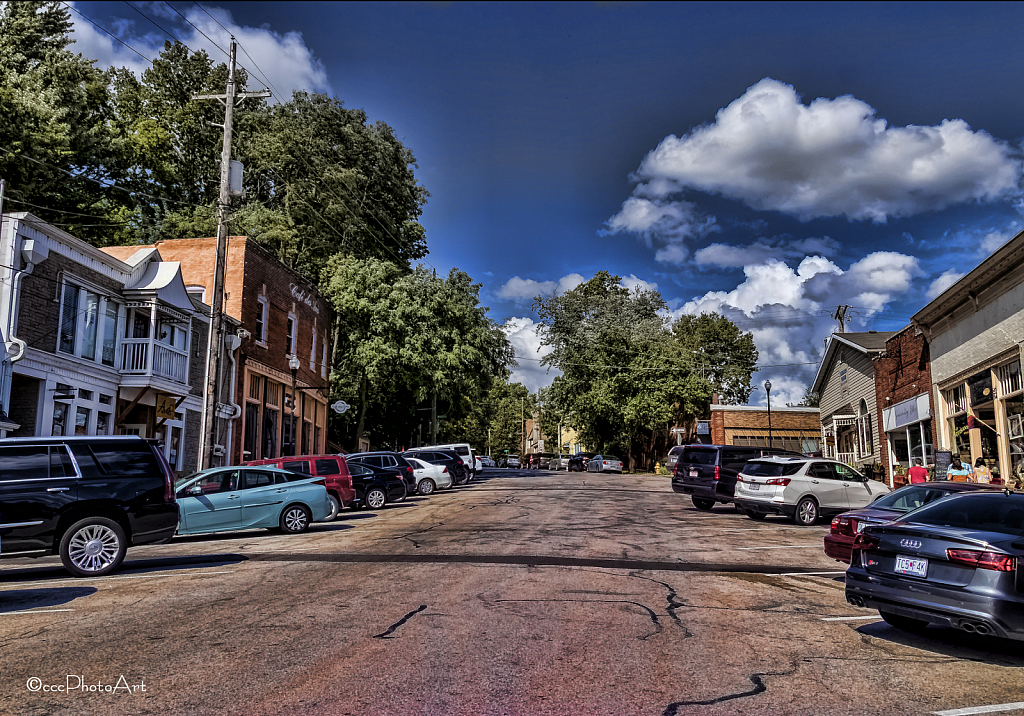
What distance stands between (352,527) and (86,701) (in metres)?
12.7

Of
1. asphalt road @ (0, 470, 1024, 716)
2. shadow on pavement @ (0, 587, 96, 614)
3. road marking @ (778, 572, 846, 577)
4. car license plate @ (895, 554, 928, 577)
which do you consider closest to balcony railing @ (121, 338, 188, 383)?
asphalt road @ (0, 470, 1024, 716)

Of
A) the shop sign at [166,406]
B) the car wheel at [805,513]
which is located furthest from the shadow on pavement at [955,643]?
the shop sign at [166,406]

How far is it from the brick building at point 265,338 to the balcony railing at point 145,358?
5117 millimetres

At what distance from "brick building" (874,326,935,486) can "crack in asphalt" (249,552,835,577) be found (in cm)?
1502

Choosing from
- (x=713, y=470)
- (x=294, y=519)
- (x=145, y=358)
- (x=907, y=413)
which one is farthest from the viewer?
(x=907, y=413)

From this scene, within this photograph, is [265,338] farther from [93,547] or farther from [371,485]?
[93,547]

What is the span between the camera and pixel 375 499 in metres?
23.3

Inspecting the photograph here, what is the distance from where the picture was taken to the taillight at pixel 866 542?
7.36m

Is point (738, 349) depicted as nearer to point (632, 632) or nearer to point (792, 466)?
point (792, 466)

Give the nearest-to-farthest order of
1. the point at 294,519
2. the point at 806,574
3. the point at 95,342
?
the point at 806,574 → the point at 294,519 → the point at 95,342

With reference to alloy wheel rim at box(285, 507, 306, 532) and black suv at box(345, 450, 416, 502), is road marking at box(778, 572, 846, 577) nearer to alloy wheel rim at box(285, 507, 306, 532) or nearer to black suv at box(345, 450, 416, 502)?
alloy wheel rim at box(285, 507, 306, 532)

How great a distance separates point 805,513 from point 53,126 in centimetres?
3130

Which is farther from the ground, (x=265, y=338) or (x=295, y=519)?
(x=265, y=338)

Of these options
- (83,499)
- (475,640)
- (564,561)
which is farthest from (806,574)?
(83,499)
